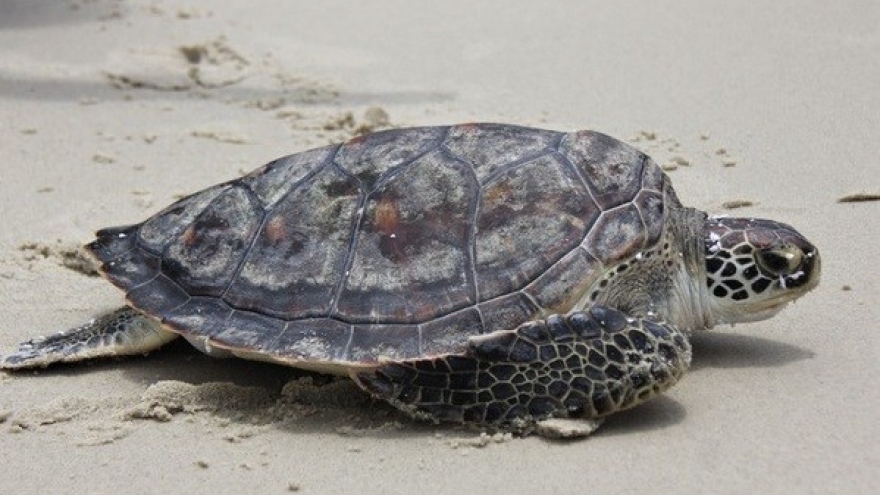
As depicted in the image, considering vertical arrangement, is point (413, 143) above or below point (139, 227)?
above

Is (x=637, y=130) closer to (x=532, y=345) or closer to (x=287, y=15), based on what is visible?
(x=532, y=345)

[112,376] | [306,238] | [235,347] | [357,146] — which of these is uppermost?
[357,146]

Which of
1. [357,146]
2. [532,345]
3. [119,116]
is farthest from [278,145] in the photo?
[532,345]

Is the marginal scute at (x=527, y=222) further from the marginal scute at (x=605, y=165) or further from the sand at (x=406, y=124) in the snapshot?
the sand at (x=406, y=124)

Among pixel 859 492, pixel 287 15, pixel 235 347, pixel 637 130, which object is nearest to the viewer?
pixel 859 492

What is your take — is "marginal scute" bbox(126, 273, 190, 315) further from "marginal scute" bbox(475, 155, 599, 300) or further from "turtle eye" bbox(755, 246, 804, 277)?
"turtle eye" bbox(755, 246, 804, 277)

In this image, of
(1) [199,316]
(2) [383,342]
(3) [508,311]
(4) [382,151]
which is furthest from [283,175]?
(3) [508,311]

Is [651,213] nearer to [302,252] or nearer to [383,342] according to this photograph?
[383,342]

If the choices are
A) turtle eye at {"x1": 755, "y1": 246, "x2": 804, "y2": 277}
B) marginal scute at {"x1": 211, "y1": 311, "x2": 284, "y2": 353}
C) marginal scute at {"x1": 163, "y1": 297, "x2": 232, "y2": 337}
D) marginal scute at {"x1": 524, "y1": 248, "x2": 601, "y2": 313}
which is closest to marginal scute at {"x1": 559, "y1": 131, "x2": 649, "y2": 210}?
marginal scute at {"x1": 524, "y1": 248, "x2": 601, "y2": 313}
